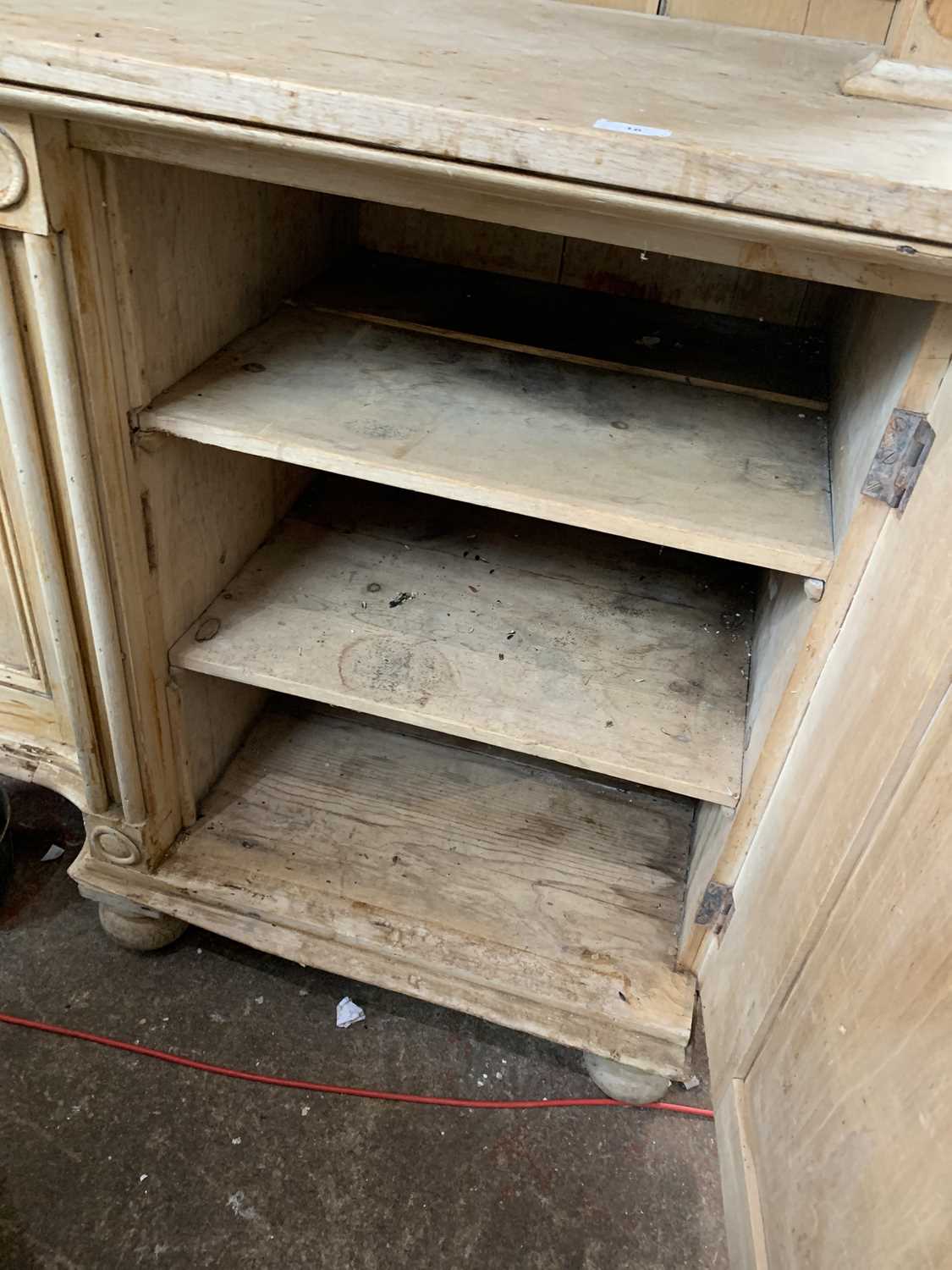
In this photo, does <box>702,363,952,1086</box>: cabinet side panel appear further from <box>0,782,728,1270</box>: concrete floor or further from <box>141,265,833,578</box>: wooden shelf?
<box>0,782,728,1270</box>: concrete floor

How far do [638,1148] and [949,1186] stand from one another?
2.65 feet

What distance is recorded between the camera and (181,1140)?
110cm

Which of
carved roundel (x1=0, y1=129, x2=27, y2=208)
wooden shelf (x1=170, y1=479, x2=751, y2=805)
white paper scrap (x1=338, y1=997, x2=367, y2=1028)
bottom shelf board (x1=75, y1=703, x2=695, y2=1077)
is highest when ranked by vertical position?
carved roundel (x1=0, y1=129, x2=27, y2=208)

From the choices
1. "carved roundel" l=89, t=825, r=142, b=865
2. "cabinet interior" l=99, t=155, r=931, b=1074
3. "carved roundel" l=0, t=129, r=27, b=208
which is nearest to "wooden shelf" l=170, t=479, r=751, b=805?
"cabinet interior" l=99, t=155, r=931, b=1074

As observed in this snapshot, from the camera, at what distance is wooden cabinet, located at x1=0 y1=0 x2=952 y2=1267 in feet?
1.93

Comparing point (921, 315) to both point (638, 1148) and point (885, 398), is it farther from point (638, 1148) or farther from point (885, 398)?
point (638, 1148)

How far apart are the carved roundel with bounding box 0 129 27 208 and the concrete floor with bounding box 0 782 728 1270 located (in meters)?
0.99

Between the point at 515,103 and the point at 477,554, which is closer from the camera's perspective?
the point at 515,103

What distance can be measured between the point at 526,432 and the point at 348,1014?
0.82 m

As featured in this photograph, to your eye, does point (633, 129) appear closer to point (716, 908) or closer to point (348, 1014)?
point (716, 908)

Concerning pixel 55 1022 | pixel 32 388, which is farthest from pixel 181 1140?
pixel 32 388

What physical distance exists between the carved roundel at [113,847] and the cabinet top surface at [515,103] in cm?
81

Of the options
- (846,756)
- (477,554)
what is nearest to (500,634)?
(477,554)

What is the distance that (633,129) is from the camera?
22.8 inches
